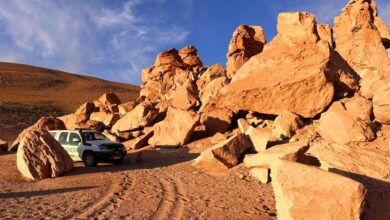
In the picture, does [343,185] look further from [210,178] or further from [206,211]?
[210,178]

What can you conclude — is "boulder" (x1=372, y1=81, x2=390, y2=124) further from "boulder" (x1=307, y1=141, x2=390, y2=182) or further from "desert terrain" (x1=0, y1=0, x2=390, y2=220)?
"boulder" (x1=307, y1=141, x2=390, y2=182)

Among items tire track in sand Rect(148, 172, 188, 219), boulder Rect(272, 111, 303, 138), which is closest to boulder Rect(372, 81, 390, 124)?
boulder Rect(272, 111, 303, 138)

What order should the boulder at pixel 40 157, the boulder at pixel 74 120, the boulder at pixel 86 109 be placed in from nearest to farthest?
1. the boulder at pixel 40 157
2. the boulder at pixel 74 120
3. the boulder at pixel 86 109

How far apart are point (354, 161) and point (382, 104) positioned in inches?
296

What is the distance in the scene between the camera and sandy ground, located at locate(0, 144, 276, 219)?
9.09m

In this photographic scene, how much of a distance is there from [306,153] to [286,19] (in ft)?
36.6

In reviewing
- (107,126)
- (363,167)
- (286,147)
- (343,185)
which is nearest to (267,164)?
(286,147)

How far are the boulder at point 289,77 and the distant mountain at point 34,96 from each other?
1183 inches

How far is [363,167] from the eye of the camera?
9.25 meters

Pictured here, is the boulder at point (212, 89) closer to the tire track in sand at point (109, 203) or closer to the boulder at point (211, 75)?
the boulder at point (211, 75)

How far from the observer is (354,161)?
31.3 ft

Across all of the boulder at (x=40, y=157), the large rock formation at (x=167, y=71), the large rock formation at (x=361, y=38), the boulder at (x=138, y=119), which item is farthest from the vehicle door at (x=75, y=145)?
the large rock formation at (x=167, y=71)

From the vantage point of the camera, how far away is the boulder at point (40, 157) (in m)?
13.5

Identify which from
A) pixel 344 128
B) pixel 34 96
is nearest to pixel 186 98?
pixel 344 128
